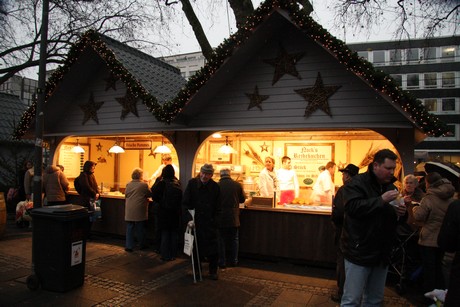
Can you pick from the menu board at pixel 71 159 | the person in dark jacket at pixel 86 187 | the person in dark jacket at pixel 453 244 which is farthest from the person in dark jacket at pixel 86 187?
the person in dark jacket at pixel 453 244

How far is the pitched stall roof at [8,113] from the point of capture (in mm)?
17391

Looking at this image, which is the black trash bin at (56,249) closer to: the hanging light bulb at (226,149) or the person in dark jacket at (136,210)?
the person in dark jacket at (136,210)

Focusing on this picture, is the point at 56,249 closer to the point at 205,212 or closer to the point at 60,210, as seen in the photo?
the point at 60,210

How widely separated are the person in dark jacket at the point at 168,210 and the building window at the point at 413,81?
4038 cm

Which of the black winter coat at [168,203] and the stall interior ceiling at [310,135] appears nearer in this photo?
the black winter coat at [168,203]

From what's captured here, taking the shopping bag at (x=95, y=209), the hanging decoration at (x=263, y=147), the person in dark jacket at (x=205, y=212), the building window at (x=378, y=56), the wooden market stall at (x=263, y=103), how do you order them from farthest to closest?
the building window at (x=378, y=56)
the hanging decoration at (x=263, y=147)
the shopping bag at (x=95, y=209)
the wooden market stall at (x=263, y=103)
the person in dark jacket at (x=205, y=212)

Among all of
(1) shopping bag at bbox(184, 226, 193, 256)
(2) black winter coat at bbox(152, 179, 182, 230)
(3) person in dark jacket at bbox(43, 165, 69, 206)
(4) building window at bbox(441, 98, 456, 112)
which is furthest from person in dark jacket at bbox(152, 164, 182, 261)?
(4) building window at bbox(441, 98, 456, 112)

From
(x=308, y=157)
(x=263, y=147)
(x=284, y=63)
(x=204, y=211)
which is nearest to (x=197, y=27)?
(x=263, y=147)

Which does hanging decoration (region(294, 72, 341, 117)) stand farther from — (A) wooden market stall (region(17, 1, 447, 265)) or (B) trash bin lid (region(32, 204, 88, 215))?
(B) trash bin lid (region(32, 204, 88, 215))

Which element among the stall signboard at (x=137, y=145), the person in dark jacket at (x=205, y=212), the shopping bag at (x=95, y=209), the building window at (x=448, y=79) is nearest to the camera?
the person in dark jacket at (x=205, y=212)

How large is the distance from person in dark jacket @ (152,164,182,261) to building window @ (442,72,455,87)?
4061 cm

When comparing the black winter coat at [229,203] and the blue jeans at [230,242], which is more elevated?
the black winter coat at [229,203]

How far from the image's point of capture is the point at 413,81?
41.3 m

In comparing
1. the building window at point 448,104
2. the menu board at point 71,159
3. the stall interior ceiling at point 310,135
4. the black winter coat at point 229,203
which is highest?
the building window at point 448,104
